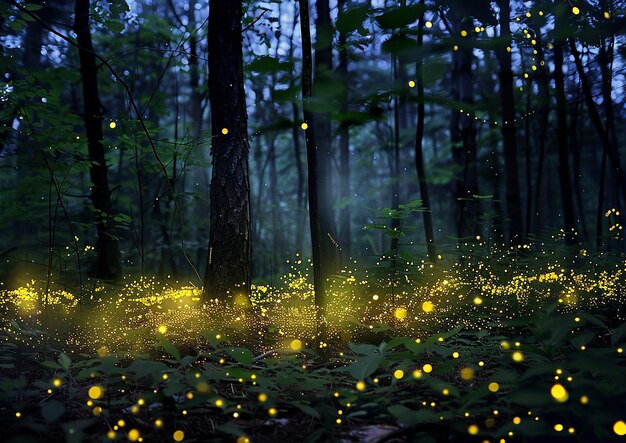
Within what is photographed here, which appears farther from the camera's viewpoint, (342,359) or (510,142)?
(510,142)

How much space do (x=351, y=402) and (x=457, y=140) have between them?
9.62 m

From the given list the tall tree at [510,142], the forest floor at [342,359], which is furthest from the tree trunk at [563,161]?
the forest floor at [342,359]

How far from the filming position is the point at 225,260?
516 centimetres

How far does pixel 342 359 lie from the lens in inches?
131

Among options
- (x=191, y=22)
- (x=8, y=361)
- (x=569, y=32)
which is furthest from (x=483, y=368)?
(x=191, y=22)

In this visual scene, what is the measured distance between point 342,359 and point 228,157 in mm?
2746

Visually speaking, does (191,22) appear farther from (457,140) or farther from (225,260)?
(225,260)

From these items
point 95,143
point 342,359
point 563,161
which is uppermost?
point 95,143

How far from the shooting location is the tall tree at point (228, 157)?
17.0 ft

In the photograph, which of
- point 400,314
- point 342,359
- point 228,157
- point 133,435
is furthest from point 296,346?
point 228,157

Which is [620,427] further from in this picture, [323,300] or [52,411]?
[52,411]

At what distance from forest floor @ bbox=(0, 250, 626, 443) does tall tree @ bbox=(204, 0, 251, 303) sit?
1.60ft

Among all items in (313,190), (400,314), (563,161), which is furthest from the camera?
(563,161)

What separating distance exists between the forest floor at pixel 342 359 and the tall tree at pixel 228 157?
0.49m
